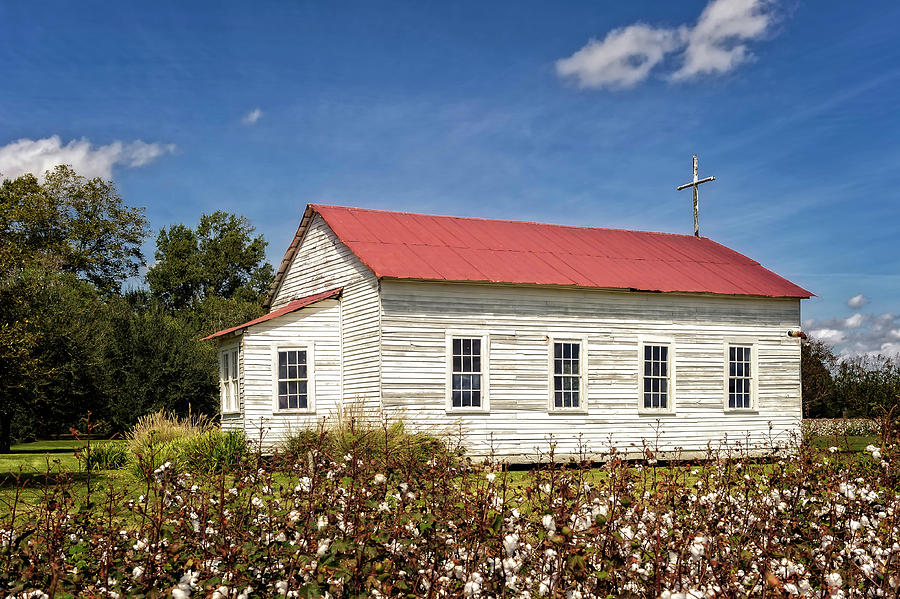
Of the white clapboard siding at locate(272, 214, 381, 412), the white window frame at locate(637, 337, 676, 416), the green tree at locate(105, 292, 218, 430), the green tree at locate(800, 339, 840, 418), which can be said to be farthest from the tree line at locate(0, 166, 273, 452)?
the green tree at locate(800, 339, 840, 418)

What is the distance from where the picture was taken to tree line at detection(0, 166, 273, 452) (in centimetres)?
2103

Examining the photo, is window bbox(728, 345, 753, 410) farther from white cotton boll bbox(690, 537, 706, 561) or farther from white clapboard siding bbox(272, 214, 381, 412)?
white cotton boll bbox(690, 537, 706, 561)

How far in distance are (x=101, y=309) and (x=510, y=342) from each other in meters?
22.2

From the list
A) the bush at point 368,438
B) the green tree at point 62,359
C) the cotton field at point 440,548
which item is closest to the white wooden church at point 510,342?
the bush at point 368,438

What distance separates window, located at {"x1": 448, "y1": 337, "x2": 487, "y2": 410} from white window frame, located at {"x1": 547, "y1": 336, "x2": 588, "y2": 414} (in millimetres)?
1709

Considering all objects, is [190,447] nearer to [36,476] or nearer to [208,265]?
[36,476]

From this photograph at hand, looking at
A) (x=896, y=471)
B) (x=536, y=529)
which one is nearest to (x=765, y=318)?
(x=896, y=471)

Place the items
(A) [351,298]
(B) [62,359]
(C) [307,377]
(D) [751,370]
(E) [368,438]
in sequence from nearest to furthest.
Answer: (E) [368,438] < (C) [307,377] < (A) [351,298] < (D) [751,370] < (B) [62,359]

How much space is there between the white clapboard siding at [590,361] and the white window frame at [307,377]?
2.16 m

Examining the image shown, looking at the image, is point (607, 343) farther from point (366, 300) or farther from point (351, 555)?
point (351, 555)

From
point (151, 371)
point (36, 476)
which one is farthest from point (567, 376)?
point (151, 371)

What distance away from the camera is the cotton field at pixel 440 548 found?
4648 mm

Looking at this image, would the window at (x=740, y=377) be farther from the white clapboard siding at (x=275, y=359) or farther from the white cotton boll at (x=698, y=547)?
the white cotton boll at (x=698, y=547)

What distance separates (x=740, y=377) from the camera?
77.0 ft
